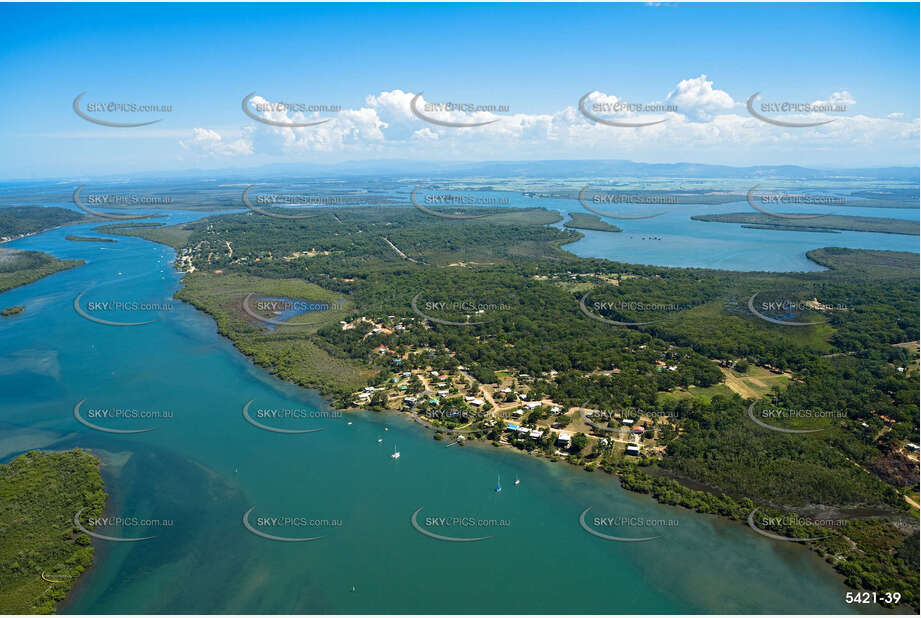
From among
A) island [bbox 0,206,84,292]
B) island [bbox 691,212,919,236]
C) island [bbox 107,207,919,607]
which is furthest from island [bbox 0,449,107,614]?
island [bbox 691,212,919,236]

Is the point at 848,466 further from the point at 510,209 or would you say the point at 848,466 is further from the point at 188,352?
the point at 510,209

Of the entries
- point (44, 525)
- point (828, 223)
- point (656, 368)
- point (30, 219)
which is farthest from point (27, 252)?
point (828, 223)

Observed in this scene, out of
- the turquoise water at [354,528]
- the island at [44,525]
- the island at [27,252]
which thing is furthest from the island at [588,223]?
the island at [44,525]

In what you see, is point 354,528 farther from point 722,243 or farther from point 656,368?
point 722,243

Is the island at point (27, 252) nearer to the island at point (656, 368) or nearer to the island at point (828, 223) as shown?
the island at point (656, 368)

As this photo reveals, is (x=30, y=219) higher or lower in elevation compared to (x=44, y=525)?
higher

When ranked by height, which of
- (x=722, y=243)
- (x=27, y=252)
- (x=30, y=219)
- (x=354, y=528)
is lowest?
(x=354, y=528)

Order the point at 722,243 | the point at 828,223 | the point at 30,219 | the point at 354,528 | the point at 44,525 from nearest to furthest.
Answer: the point at 44,525 < the point at 354,528 < the point at 722,243 < the point at 828,223 < the point at 30,219
